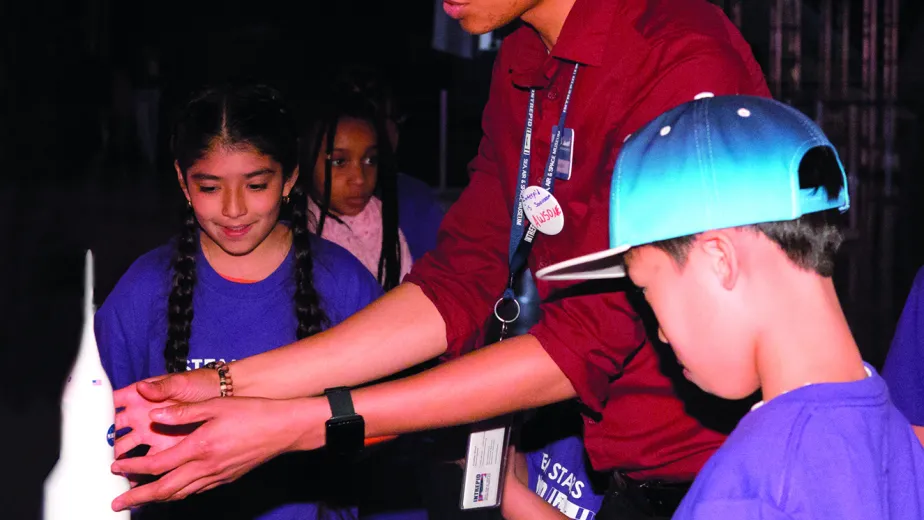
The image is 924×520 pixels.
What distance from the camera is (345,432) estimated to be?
1761 millimetres

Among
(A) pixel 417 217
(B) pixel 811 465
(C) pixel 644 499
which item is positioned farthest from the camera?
(A) pixel 417 217

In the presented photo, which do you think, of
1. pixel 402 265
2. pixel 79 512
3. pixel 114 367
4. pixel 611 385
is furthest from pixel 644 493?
pixel 402 265

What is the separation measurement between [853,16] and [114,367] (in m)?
13.3

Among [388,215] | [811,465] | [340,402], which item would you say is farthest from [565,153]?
[388,215]

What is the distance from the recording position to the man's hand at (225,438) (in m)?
1.69

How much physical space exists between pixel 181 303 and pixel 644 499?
128cm

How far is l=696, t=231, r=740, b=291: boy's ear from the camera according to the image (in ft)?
4.42

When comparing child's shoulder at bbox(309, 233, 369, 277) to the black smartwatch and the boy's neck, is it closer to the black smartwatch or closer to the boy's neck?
the black smartwatch

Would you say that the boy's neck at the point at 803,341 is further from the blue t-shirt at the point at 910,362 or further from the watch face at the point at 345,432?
the blue t-shirt at the point at 910,362

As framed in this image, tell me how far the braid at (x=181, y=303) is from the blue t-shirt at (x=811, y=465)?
160cm

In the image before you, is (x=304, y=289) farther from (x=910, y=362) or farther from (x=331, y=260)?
(x=910, y=362)

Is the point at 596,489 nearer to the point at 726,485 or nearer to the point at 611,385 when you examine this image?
the point at 611,385

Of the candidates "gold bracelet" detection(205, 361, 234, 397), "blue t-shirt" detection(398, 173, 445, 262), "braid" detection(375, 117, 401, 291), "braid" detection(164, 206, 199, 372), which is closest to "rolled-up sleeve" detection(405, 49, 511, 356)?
"gold bracelet" detection(205, 361, 234, 397)

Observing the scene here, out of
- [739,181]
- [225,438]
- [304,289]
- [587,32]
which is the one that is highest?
[587,32]
